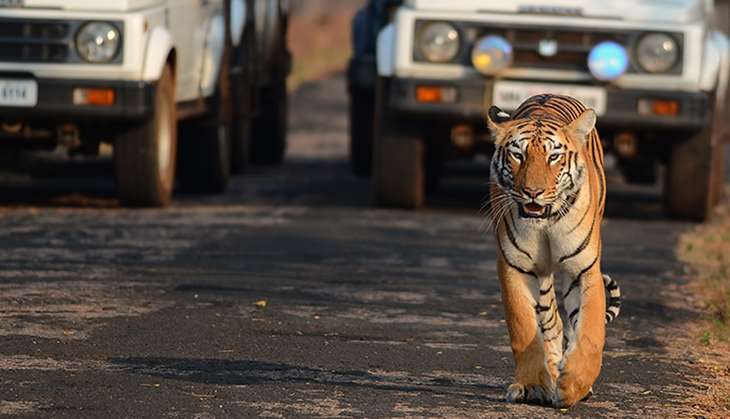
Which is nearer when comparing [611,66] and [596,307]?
[596,307]

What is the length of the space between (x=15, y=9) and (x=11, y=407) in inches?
275

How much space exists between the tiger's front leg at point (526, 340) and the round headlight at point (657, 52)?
6892 mm

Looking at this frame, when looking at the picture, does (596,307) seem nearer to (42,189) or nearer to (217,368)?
(217,368)

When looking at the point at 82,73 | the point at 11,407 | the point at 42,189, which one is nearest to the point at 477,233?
the point at 82,73

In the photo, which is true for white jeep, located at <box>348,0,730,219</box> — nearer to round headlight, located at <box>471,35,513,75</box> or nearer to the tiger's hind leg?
round headlight, located at <box>471,35,513,75</box>

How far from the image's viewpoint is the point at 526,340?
7.05 metres

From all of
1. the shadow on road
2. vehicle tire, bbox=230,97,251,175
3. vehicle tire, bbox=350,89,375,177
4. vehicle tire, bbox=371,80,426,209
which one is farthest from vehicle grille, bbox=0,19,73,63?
the shadow on road

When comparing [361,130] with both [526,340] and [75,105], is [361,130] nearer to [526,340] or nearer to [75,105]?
[75,105]

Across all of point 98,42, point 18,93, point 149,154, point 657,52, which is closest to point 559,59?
point 657,52

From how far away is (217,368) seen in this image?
7711mm

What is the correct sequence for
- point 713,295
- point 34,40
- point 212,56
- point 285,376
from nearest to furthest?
point 285,376 < point 713,295 < point 34,40 < point 212,56

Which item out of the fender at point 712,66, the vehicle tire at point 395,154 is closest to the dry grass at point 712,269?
the fender at point 712,66

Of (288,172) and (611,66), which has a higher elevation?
(611,66)

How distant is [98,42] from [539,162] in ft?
22.3
